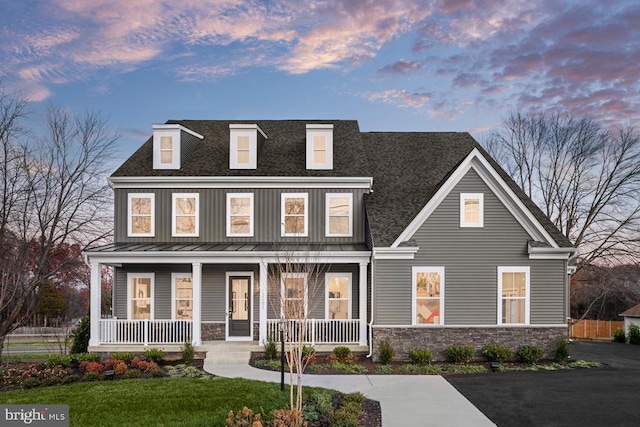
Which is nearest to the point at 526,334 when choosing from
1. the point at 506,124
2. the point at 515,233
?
the point at 515,233

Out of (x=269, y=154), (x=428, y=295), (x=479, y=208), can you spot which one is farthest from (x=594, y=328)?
(x=269, y=154)

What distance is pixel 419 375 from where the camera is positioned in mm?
16234

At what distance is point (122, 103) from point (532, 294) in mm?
17690

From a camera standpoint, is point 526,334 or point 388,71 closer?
point 526,334

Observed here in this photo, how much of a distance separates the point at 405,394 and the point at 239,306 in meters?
9.30

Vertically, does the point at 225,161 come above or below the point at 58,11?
below

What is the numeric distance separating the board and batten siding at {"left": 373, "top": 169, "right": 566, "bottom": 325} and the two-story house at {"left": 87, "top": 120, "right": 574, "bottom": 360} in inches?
1.9

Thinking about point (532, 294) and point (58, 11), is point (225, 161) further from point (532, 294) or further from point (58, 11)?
point (532, 294)

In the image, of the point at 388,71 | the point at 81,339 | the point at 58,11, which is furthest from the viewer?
the point at 388,71

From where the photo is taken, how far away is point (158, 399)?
40.9 ft

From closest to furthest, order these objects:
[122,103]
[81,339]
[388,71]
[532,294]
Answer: [532,294] < [81,339] < [388,71] < [122,103]

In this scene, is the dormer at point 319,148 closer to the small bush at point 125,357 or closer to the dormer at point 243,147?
the dormer at point 243,147

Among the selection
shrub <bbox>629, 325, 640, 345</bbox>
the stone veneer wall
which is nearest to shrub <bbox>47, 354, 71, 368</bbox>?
the stone veneer wall

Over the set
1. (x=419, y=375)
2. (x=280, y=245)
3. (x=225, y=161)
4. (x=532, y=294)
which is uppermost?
(x=225, y=161)
